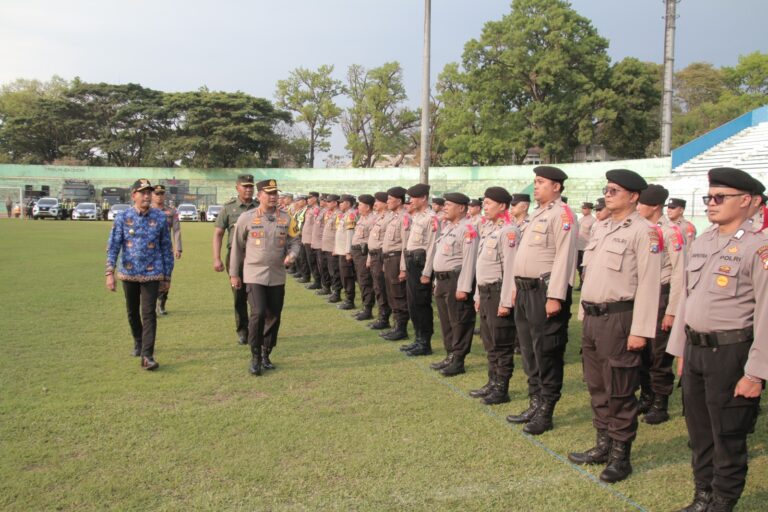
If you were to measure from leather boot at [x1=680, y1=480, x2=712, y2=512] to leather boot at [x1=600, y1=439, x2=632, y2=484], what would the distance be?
0.51 meters

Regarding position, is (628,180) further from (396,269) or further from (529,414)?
(396,269)

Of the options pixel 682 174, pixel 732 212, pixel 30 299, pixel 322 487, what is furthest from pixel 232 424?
pixel 682 174

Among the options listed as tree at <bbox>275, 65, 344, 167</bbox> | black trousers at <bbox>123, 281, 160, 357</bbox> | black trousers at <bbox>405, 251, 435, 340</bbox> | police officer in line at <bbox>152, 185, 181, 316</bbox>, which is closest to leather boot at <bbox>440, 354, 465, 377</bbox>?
black trousers at <bbox>405, 251, 435, 340</bbox>

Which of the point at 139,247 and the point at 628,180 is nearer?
the point at 628,180

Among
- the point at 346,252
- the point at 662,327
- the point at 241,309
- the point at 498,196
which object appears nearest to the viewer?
the point at 662,327

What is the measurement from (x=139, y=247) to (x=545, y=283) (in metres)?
4.16

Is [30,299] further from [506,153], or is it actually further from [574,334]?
[506,153]

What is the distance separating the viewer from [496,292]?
18.2ft

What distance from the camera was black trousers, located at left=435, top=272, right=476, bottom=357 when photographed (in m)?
6.27

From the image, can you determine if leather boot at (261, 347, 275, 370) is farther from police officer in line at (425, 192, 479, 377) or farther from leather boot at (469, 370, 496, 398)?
leather boot at (469, 370, 496, 398)

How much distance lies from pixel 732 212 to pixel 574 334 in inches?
211

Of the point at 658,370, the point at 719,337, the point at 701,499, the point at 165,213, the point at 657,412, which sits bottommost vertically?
the point at 657,412

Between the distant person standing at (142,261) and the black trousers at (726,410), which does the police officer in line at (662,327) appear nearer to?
the black trousers at (726,410)

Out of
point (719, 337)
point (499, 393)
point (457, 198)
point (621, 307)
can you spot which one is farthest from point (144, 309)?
point (719, 337)
